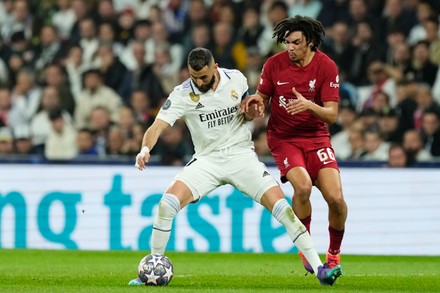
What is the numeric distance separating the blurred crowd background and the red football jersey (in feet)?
15.9

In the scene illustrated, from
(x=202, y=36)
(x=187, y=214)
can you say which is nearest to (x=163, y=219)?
(x=187, y=214)

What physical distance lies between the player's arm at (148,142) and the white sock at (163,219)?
447 mm

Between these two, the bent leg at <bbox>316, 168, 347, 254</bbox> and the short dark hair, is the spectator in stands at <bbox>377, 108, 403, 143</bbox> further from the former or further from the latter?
the short dark hair

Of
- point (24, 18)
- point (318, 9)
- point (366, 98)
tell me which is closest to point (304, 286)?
point (366, 98)

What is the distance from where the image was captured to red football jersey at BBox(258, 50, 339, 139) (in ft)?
36.2

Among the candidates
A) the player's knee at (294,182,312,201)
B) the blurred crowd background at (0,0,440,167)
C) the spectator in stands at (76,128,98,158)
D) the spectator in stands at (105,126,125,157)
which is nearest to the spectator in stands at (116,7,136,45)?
the blurred crowd background at (0,0,440,167)

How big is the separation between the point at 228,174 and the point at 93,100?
8.73 meters

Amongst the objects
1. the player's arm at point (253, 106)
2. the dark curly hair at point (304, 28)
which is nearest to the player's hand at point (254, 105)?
the player's arm at point (253, 106)

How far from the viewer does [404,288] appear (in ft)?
34.0

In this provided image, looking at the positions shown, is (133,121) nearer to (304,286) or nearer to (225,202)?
(225,202)

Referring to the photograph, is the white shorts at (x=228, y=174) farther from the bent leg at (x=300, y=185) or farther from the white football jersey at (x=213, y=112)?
the bent leg at (x=300, y=185)

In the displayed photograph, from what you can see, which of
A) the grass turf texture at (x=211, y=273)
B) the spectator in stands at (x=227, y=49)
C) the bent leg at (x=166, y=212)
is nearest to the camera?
the grass turf texture at (x=211, y=273)

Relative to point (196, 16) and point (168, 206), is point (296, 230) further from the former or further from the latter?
point (196, 16)

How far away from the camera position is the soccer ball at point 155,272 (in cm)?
1022
